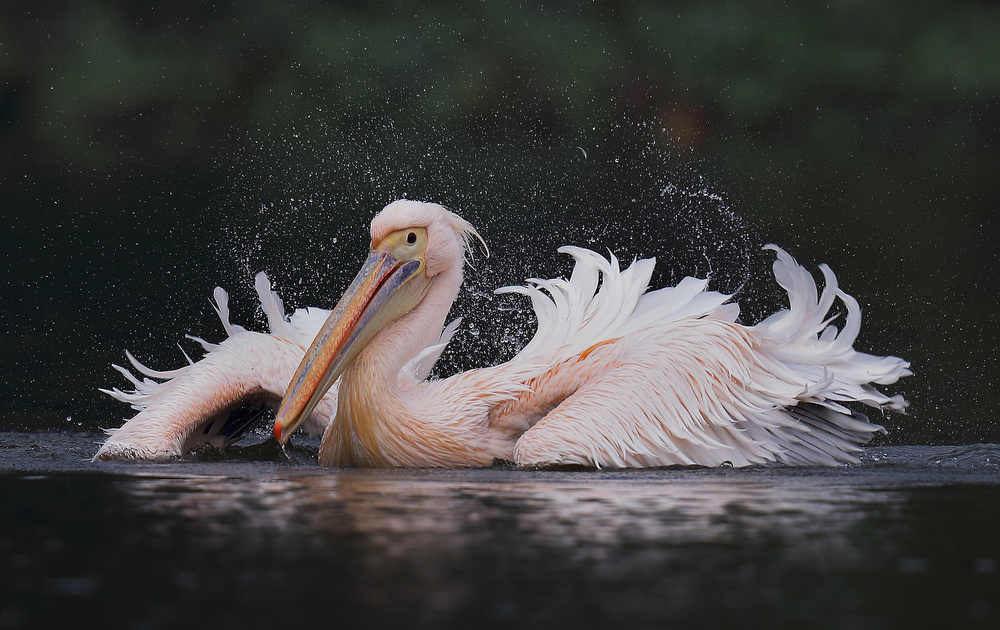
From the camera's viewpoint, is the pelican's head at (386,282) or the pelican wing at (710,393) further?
the pelican's head at (386,282)

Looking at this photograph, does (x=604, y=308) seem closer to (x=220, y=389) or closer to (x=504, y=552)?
(x=220, y=389)

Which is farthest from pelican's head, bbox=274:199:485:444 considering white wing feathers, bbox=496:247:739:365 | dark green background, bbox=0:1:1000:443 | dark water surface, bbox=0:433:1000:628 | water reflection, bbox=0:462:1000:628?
dark green background, bbox=0:1:1000:443

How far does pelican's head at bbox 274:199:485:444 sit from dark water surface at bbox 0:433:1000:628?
0.75 m

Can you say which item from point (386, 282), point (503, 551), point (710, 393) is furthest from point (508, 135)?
point (503, 551)

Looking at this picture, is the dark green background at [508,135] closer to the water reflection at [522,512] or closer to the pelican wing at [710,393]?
the pelican wing at [710,393]

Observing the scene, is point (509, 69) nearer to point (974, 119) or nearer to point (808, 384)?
point (974, 119)

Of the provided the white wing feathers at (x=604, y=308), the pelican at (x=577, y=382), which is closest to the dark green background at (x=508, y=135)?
the white wing feathers at (x=604, y=308)

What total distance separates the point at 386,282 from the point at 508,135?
10.8 m

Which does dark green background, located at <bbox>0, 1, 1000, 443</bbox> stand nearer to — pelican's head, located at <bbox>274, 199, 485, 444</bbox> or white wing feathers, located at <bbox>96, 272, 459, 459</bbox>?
white wing feathers, located at <bbox>96, 272, 459, 459</bbox>

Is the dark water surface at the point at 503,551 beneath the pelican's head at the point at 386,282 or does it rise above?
beneath

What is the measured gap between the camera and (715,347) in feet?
18.4

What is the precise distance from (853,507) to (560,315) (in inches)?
85.8

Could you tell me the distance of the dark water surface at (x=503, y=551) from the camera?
8.59ft

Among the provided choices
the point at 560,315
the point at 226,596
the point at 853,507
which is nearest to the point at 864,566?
the point at 853,507
